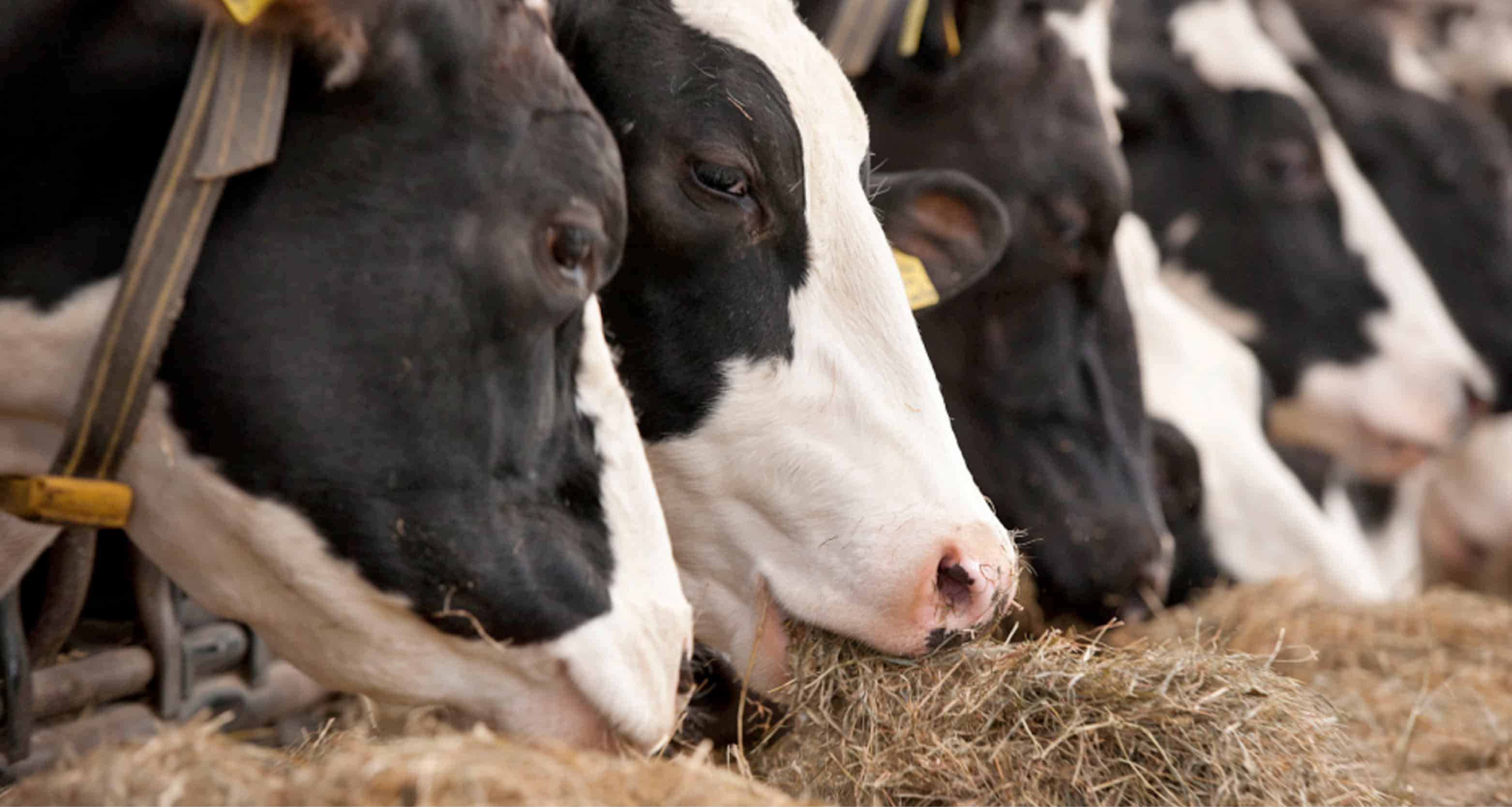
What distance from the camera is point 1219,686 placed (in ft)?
6.56

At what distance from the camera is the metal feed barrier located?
7.36 feet

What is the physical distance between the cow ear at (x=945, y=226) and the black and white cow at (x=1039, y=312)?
38 cm

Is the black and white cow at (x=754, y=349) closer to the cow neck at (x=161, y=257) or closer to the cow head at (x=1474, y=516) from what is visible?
the cow neck at (x=161, y=257)

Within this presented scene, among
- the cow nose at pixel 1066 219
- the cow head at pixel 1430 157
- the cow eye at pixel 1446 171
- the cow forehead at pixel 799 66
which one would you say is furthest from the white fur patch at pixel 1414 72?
the cow forehead at pixel 799 66

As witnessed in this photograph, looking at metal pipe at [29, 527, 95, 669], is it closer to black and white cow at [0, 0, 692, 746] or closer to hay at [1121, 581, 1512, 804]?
black and white cow at [0, 0, 692, 746]

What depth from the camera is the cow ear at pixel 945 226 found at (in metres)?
3.00

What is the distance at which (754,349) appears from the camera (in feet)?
7.03

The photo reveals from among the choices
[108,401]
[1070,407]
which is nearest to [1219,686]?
[108,401]

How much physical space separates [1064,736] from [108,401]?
41.3 inches

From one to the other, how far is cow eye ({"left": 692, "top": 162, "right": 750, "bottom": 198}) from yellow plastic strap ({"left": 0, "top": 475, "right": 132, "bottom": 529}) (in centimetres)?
84

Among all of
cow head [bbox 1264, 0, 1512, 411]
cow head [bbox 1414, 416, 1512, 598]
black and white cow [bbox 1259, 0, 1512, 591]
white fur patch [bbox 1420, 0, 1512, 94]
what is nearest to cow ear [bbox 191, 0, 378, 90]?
black and white cow [bbox 1259, 0, 1512, 591]

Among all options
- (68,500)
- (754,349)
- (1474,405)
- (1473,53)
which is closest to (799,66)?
(754,349)

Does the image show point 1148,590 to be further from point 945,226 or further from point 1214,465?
point 1214,465

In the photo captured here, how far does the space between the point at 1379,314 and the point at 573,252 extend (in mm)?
4682
